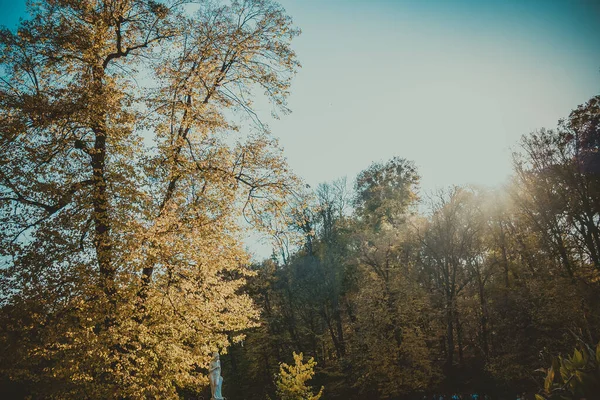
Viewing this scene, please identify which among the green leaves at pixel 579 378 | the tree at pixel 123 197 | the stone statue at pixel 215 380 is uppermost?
the tree at pixel 123 197

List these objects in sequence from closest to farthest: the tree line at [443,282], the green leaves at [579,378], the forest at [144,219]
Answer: the green leaves at [579,378], the forest at [144,219], the tree line at [443,282]

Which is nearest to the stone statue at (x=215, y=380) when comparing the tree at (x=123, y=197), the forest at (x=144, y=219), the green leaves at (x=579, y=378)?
the forest at (x=144, y=219)

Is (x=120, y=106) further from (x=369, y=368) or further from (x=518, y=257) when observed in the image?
(x=518, y=257)

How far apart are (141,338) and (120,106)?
5536mm

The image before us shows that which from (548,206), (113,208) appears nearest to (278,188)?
(113,208)

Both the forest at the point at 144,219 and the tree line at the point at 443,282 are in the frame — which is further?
the tree line at the point at 443,282

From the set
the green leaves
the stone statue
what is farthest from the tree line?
the green leaves

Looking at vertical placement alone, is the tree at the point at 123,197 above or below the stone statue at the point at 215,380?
above

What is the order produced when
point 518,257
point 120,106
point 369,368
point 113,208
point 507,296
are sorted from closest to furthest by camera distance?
1. point 113,208
2. point 120,106
3. point 507,296
4. point 369,368
5. point 518,257

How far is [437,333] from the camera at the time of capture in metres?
22.3

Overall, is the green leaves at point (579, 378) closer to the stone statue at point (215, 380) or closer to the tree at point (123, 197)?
the tree at point (123, 197)

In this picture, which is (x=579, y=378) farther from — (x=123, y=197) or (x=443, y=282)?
(x=443, y=282)

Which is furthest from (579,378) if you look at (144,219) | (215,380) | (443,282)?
(443,282)

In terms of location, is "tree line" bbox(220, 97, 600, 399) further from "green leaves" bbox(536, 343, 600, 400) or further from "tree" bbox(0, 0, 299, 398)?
"green leaves" bbox(536, 343, 600, 400)
